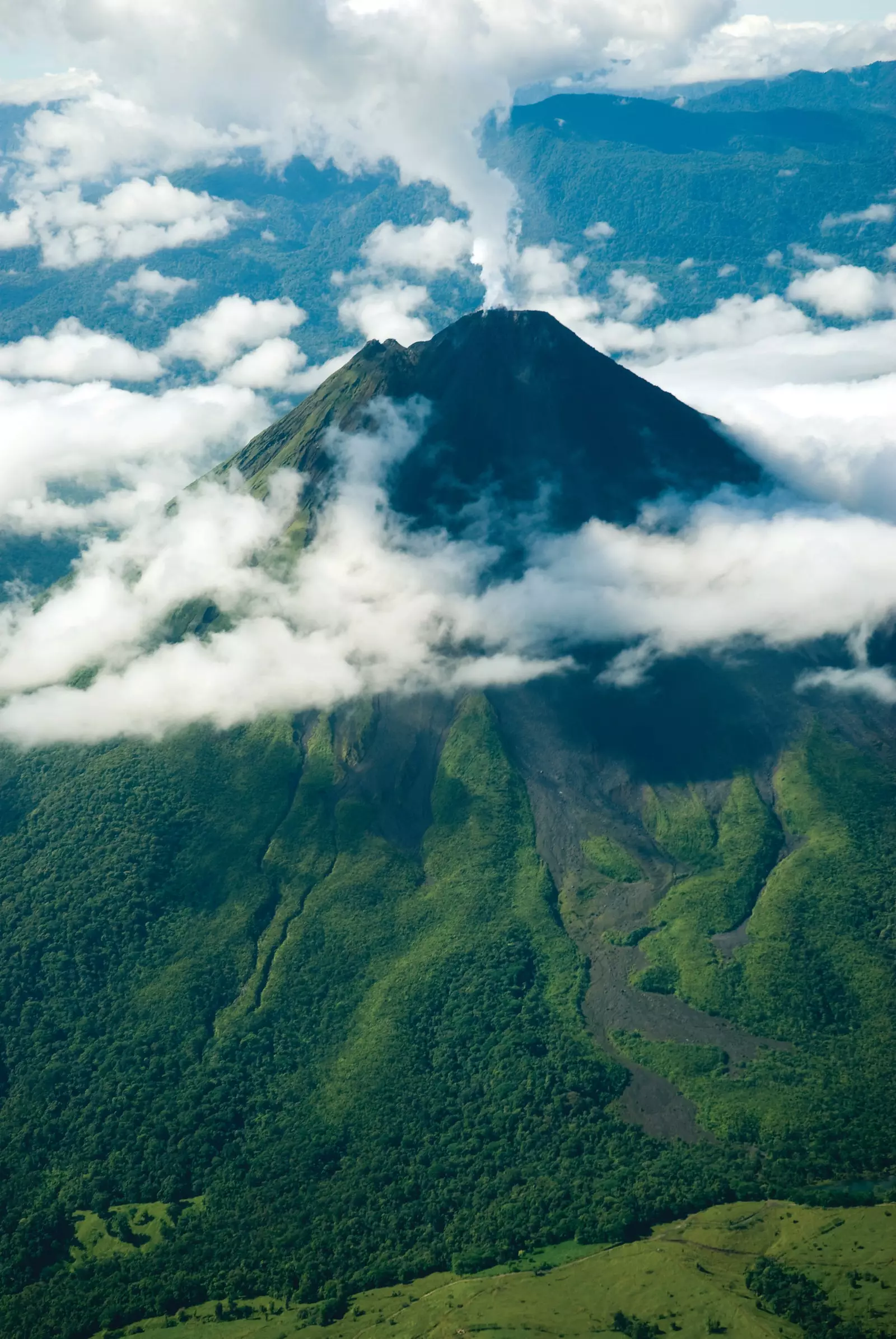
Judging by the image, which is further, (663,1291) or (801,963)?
(801,963)

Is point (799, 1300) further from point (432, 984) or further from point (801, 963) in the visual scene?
point (432, 984)

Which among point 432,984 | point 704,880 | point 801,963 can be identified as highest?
point 704,880

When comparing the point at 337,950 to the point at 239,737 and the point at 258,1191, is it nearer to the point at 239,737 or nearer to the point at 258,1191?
the point at 258,1191

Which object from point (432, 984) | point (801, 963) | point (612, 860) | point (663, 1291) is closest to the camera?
point (663, 1291)

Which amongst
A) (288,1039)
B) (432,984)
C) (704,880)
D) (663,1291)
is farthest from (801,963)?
(288,1039)

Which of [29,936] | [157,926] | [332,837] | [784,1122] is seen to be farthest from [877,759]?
[29,936]

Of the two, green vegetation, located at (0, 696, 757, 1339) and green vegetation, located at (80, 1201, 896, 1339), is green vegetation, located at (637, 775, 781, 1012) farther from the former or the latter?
green vegetation, located at (80, 1201, 896, 1339)

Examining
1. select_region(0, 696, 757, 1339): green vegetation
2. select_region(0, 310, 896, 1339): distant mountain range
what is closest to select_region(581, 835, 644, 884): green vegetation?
select_region(0, 310, 896, 1339): distant mountain range

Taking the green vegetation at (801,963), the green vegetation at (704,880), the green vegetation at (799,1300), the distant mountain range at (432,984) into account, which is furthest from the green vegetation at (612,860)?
the green vegetation at (799,1300)
